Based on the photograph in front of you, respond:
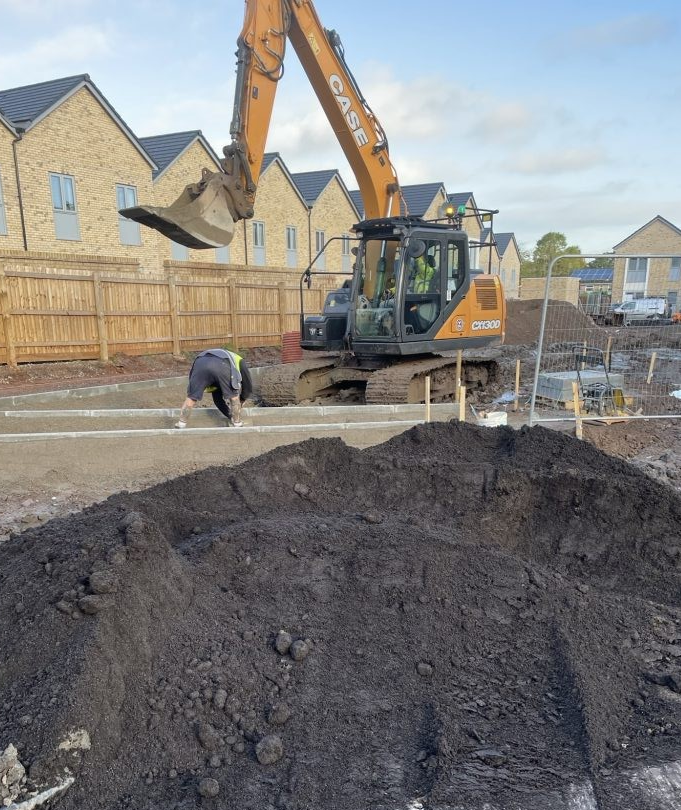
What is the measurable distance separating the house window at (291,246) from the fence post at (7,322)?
767 inches

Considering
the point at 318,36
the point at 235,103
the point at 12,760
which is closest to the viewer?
the point at 12,760

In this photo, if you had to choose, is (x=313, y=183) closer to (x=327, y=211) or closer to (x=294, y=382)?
(x=327, y=211)

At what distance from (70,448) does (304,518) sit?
323cm

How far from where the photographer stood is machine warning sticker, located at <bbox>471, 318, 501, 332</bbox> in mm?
9703

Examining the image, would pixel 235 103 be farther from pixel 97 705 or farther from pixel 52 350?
pixel 52 350

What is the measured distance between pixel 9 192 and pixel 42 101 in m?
3.92

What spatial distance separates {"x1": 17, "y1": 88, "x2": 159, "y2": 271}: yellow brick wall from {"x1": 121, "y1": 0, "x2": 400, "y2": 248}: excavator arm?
14187 millimetres

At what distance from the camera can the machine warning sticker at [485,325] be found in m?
9.70

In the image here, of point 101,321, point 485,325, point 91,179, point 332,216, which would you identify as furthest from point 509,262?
point 485,325

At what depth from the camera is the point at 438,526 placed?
447 centimetres

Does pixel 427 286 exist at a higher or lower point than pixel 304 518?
higher

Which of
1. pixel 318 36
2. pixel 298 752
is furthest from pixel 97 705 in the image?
pixel 318 36

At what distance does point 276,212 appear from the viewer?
99.1 ft

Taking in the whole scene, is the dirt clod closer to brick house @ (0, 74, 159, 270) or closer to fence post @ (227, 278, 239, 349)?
fence post @ (227, 278, 239, 349)
